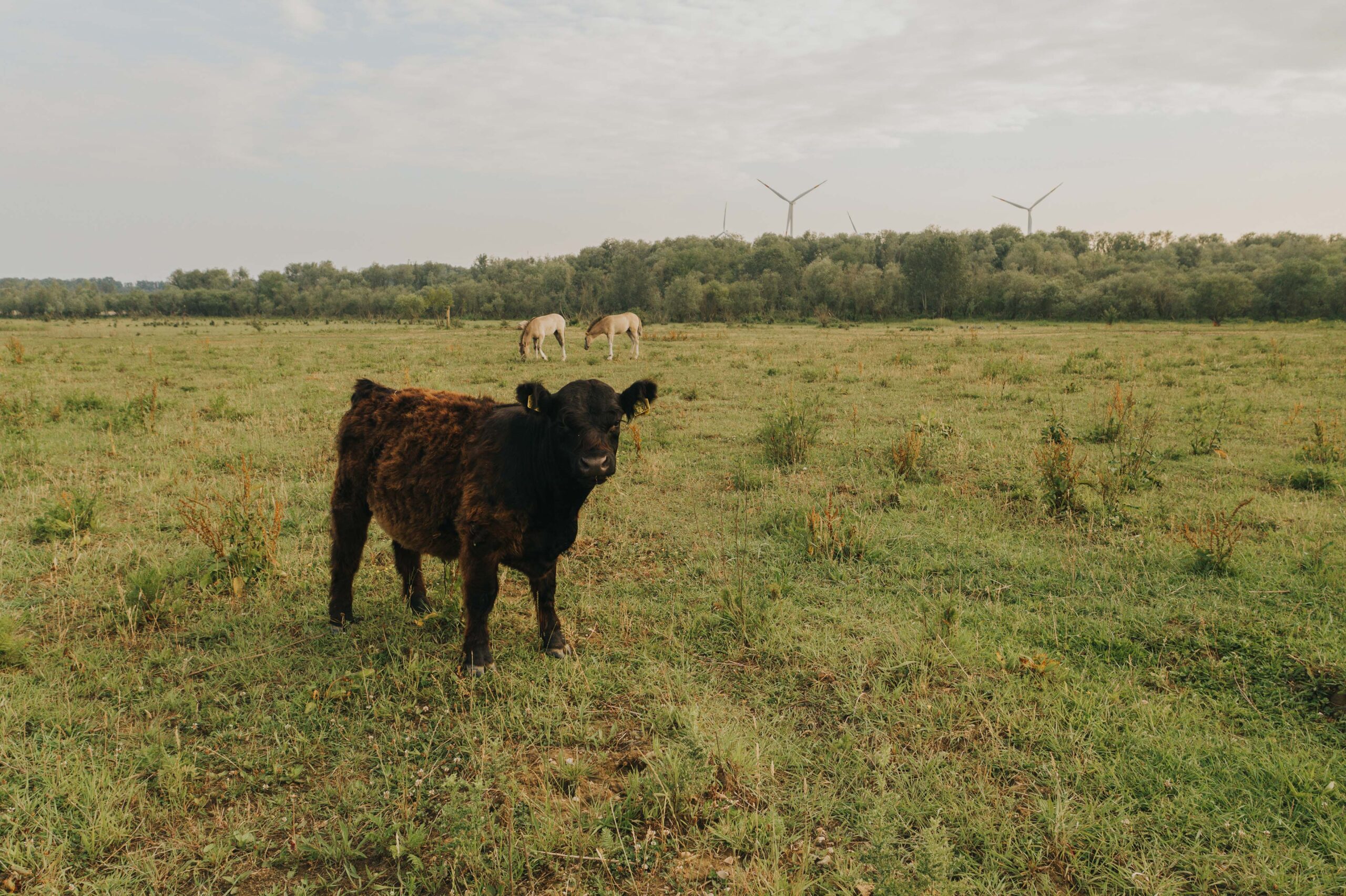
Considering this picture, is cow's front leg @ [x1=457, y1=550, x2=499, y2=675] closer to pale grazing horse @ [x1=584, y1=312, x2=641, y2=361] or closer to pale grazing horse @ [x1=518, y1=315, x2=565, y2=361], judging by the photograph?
pale grazing horse @ [x1=518, y1=315, x2=565, y2=361]

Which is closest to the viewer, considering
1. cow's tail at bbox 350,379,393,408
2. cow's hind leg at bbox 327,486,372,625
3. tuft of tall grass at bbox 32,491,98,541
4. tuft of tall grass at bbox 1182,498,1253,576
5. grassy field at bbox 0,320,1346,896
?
grassy field at bbox 0,320,1346,896

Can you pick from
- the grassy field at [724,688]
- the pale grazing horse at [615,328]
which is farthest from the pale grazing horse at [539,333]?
the grassy field at [724,688]

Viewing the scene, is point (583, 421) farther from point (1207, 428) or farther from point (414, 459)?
point (1207, 428)

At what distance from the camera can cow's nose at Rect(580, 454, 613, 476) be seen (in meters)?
3.87

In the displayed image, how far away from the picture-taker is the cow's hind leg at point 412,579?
17.4ft

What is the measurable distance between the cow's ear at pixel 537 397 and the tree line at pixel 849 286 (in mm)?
49197

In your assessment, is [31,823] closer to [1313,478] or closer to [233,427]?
[233,427]

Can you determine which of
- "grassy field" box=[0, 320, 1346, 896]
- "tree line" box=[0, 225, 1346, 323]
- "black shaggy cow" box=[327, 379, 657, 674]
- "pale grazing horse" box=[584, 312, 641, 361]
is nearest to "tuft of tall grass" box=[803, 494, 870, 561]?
"grassy field" box=[0, 320, 1346, 896]

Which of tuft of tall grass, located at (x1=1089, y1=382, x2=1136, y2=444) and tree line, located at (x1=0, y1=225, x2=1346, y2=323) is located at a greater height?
tree line, located at (x1=0, y1=225, x2=1346, y2=323)

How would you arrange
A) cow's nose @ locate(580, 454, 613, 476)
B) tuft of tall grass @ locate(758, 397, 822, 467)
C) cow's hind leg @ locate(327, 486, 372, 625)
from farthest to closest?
1. tuft of tall grass @ locate(758, 397, 822, 467)
2. cow's hind leg @ locate(327, 486, 372, 625)
3. cow's nose @ locate(580, 454, 613, 476)

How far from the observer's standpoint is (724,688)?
424 cm

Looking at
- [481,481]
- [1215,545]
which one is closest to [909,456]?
[1215,545]

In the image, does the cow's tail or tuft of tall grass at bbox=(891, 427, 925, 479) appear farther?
tuft of tall grass at bbox=(891, 427, 925, 479)

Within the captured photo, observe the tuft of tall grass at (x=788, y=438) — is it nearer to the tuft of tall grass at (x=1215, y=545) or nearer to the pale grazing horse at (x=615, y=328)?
the tuft of tall grass at (x=1215, y=545)
